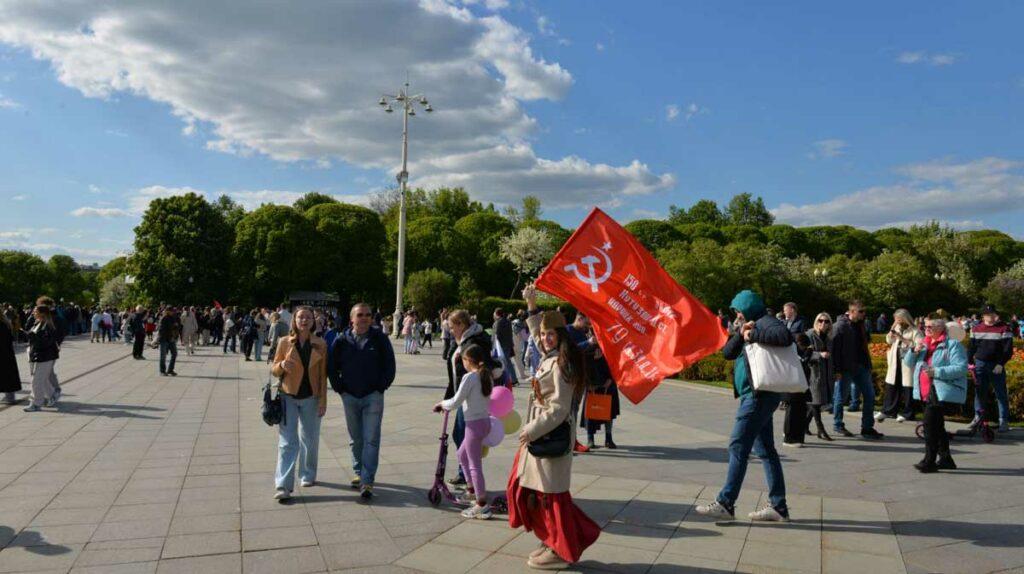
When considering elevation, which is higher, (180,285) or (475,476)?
(180,285)

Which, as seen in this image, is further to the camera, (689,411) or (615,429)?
(689,411)

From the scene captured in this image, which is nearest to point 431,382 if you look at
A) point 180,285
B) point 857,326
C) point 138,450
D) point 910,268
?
point 138,450

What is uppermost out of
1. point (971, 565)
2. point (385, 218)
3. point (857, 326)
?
point (385, 218)

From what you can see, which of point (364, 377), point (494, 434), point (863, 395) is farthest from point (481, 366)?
point (863, 395)

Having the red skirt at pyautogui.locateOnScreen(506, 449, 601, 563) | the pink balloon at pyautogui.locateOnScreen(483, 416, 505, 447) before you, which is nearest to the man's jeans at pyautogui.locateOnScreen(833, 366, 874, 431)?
the pink balloon at pyautogui.locateOnScreen(483, 416, 505, 447)

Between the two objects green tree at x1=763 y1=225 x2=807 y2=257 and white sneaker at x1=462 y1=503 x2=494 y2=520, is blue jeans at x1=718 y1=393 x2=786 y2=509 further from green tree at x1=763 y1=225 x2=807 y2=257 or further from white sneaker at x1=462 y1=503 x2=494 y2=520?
green tree at x1=763 y1=225 x2=807 y2=257

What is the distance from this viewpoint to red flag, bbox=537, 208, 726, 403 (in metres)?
5.70

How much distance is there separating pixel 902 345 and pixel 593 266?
709 centimetres

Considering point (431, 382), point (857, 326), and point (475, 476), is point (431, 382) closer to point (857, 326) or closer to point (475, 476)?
point (857, 326)

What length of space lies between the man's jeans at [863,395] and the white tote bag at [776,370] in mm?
4663

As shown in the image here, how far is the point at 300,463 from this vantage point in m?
6.90

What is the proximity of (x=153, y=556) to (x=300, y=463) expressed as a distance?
205cm

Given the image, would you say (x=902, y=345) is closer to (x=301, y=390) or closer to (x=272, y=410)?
(x=301, y=390)

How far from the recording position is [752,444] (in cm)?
588
